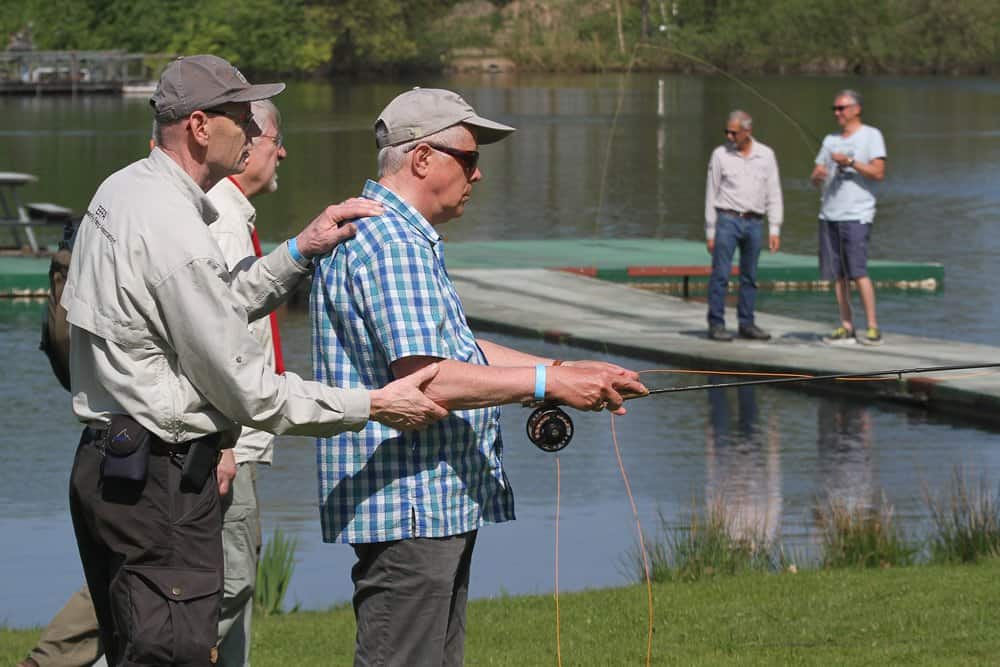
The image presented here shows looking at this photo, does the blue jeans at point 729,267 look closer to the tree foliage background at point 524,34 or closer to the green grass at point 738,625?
the green grass at point 738,625

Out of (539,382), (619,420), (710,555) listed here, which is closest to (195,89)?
(539,382)

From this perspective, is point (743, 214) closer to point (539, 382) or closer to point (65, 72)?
point (539, 382)

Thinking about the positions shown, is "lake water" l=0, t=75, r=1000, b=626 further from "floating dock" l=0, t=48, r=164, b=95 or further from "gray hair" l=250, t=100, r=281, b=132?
"floating dock" l=0, t=48, r=164, b=95

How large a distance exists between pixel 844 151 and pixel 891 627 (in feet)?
25.1

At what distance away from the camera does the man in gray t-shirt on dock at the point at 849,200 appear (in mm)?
14016

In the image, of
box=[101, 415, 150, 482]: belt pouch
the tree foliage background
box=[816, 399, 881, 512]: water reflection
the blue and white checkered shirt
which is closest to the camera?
box=[101, 415, 150, 482]: belt pouch

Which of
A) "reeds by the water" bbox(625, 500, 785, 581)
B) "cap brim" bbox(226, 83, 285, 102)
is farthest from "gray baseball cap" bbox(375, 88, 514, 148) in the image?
"reeds by the water" bbox(625, 500, 785, 581)

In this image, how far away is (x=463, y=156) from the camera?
4.59 metres

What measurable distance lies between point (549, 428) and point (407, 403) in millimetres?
736

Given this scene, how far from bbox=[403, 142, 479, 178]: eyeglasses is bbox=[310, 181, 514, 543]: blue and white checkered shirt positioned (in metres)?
0.15

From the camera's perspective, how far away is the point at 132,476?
4.21 m

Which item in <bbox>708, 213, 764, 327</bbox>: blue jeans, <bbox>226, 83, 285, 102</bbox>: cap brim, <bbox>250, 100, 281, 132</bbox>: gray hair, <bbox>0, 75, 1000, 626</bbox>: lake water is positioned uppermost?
<bbox>226, 83, 285, 102</bbox>: cap brim

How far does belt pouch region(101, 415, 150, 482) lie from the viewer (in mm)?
4211

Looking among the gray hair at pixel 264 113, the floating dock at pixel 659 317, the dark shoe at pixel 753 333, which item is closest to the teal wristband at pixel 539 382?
the gray hair at pixel 264 113
